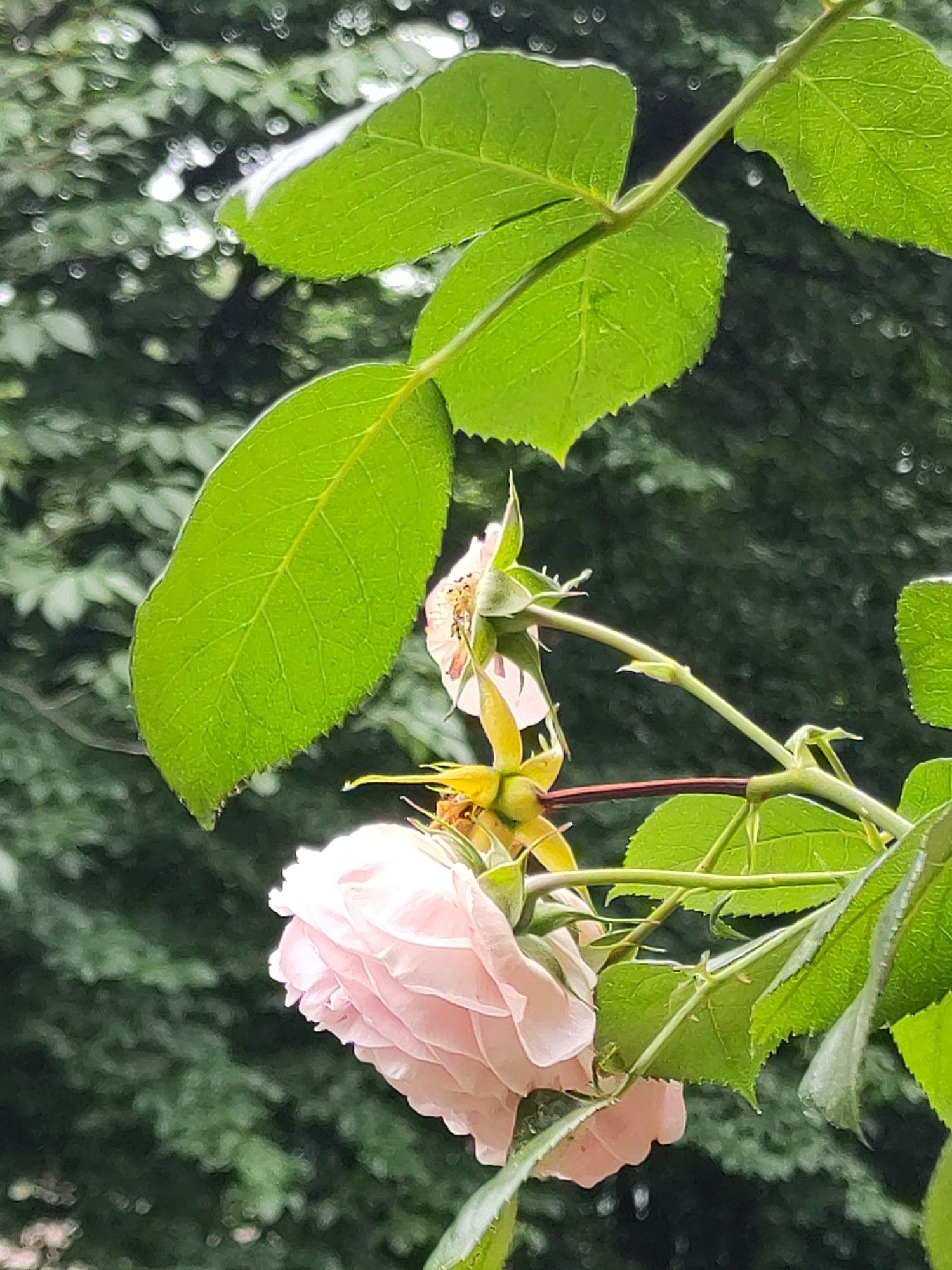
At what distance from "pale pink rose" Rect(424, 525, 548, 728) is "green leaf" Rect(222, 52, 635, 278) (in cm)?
4

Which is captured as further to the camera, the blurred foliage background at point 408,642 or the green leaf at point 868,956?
the blurred foliage background at point 408,642

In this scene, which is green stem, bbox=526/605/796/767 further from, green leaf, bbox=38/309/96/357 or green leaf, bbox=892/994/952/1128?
green leaf, bbox=38/309/96/357

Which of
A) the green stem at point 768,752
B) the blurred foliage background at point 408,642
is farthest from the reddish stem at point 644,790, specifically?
the blurred foliage background at point 408,642

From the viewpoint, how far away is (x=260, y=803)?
1.17 metres

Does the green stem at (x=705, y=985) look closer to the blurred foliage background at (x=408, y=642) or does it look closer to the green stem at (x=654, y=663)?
the green stem at (x=654, y=663)

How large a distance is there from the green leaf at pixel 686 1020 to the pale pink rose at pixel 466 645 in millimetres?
35

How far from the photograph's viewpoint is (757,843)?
17cm

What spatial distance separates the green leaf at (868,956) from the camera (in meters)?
0.11

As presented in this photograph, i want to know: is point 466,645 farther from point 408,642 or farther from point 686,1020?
point 408,642

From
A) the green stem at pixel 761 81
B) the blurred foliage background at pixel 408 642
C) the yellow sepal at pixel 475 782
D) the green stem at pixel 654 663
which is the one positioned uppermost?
the green stem at pixel 761 81

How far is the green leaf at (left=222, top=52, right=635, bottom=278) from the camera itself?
0.13m

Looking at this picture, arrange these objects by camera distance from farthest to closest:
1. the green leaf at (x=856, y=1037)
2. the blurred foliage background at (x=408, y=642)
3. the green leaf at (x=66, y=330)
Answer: the blurred foliage background at (x=408, y=642)
the green leaf at (x=66, y=330)
the green leaf at (x=856, y=1037)

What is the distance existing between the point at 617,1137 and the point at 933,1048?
A: 0.04 m

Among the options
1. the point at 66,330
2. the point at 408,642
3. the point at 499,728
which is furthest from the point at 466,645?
the point at 408,642
